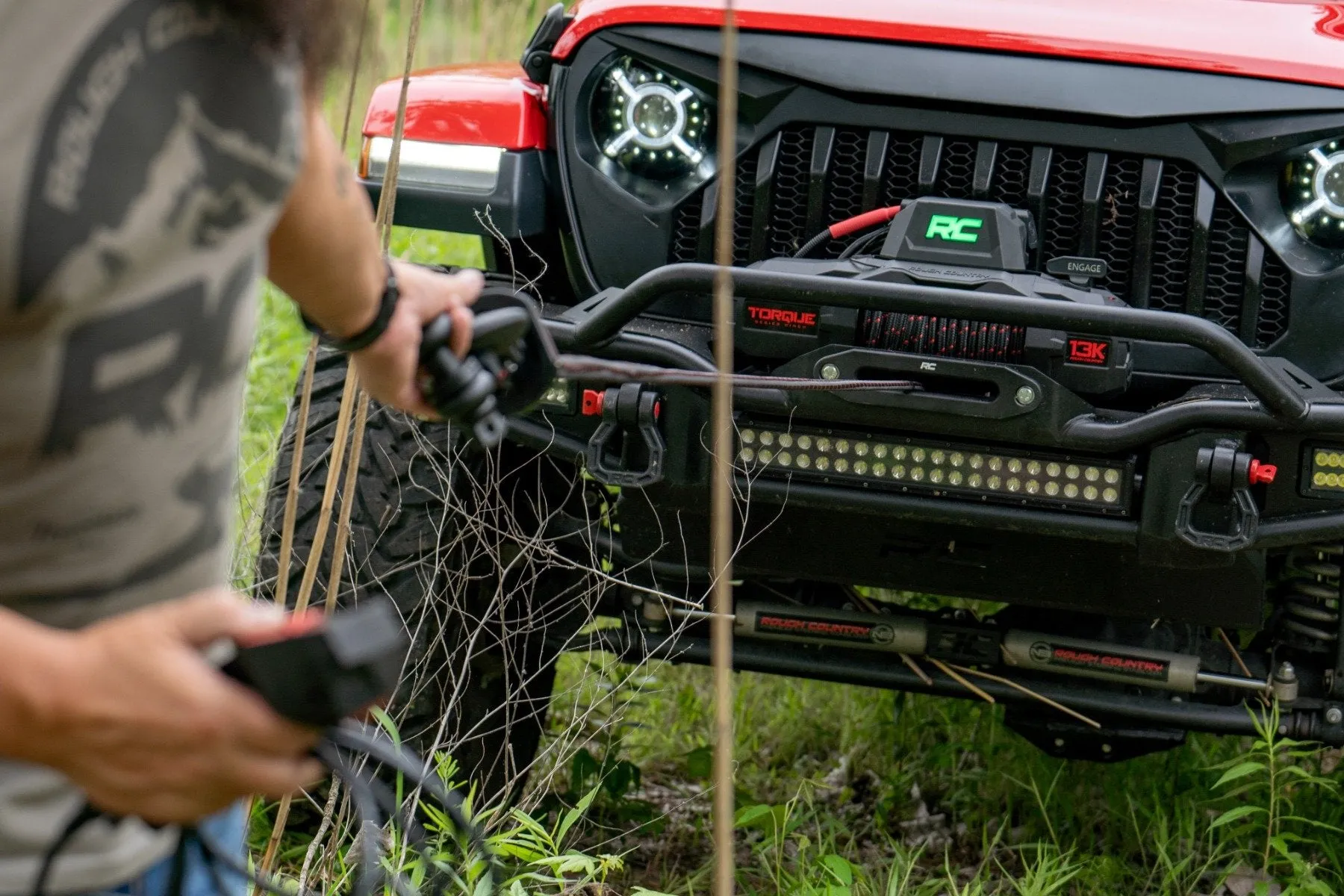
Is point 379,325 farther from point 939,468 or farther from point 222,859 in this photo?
point 939,468

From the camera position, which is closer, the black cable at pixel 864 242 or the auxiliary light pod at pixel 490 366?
the auxiliary light pod at pixel 490 366

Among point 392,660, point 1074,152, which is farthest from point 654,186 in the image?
point 392,660

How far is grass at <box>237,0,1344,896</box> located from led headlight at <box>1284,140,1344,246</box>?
2.93 ft

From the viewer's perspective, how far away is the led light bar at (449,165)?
10.0 ft

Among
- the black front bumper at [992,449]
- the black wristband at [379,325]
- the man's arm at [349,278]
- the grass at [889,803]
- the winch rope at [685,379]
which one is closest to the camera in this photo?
the man's arm at [349,278]

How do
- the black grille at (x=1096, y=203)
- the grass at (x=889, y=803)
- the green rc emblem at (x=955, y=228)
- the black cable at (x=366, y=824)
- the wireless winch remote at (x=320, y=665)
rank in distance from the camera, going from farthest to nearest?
the grass at (x=889, y=803), the black grille at (x=1096, y=203), the green rc emblem at (x=955, y=228), the black cable at (x=366, y=824), the wireless winch remote at (x=320, y=665)

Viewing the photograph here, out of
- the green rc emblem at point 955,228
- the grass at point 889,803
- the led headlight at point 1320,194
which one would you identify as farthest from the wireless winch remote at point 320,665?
the led headlight at point 1320,194

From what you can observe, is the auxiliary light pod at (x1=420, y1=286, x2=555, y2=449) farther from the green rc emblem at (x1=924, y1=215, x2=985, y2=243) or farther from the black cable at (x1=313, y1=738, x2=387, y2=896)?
the green rc emblem at (x1=924, y1=215, x2=985, y2=243)

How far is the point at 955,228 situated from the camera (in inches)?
109

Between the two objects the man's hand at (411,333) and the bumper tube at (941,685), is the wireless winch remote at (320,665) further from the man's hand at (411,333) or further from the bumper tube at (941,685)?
the bumper tube at (941,685)

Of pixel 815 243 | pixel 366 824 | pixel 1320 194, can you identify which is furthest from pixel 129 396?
pixel 1320 194

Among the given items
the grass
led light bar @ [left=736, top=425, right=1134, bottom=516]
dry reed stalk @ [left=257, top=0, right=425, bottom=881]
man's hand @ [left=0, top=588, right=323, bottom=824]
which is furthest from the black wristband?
the grass

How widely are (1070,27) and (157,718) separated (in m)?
2.39

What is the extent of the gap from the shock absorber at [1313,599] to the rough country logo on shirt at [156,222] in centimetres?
231
